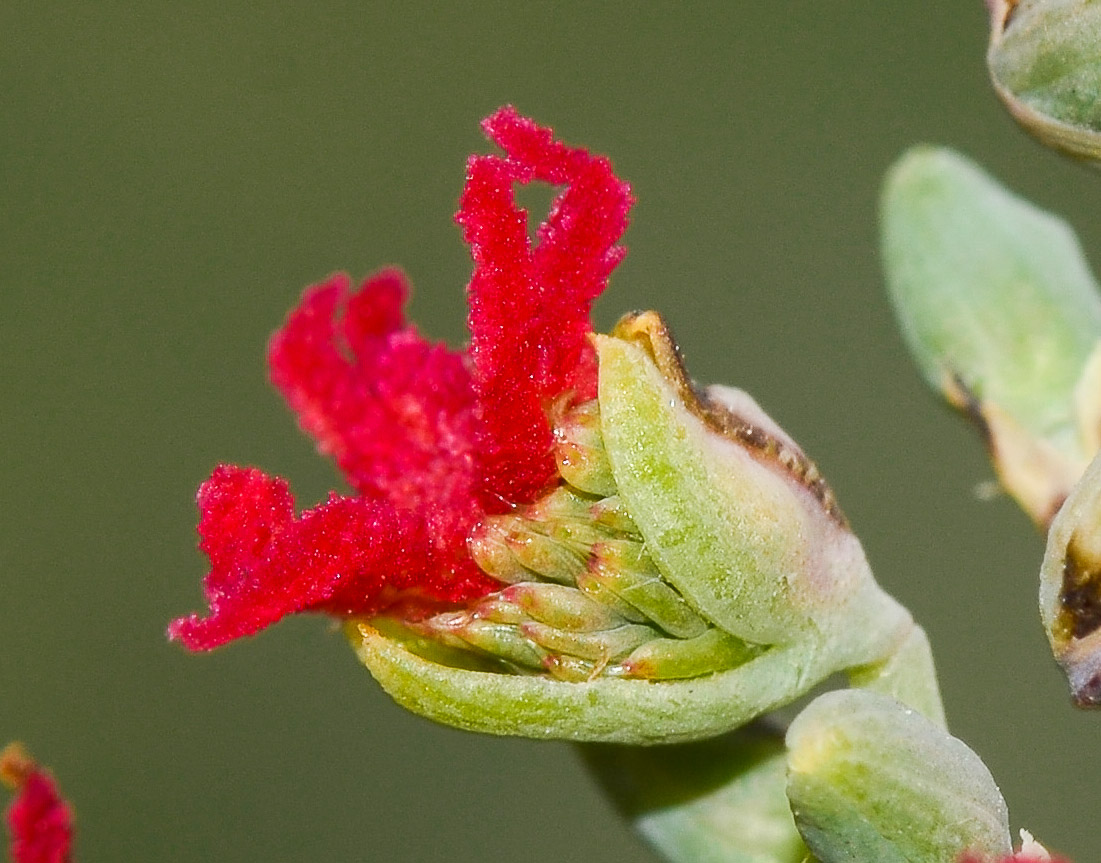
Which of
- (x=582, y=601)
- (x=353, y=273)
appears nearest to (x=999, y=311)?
(x=582, y=601)

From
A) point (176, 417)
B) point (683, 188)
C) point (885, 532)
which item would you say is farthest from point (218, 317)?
point (885, 532)

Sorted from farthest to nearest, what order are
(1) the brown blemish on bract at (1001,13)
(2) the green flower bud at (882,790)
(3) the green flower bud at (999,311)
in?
(3) the green flower bud at (999,311), (1) the brown blemish on bract at (1001,13), (2) the green flower bud at (882,790)

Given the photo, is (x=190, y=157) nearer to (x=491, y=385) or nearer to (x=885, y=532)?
(x=885, y=532)

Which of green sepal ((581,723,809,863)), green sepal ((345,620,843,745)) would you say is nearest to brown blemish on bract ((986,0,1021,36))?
green sepal ((345,620,843,745))

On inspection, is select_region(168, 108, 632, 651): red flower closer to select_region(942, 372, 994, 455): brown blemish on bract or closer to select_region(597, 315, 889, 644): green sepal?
select_region(597, 315, 889, 644): green sepal

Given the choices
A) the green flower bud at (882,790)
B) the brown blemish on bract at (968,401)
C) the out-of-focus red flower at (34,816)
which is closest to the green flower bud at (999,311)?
the brown blemish on bract at (968,401)

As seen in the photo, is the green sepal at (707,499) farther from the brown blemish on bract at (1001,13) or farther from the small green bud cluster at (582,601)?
the brown blemish on bract at (1001,13)
